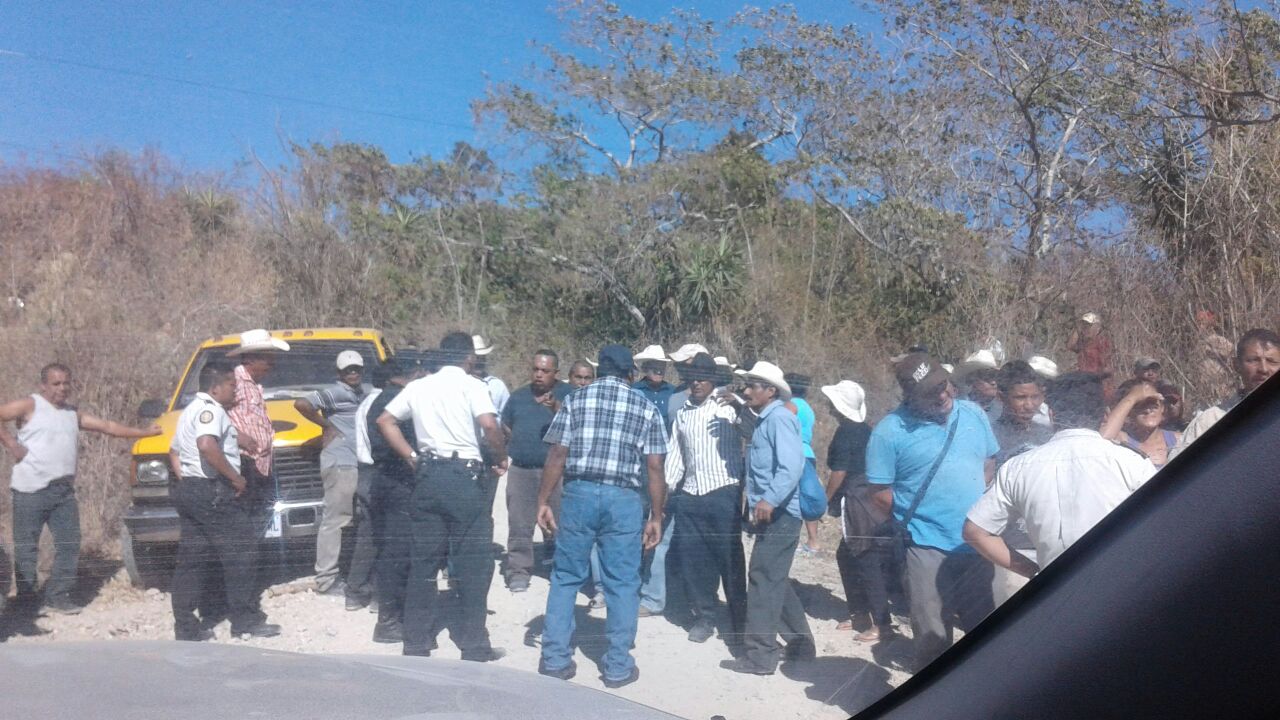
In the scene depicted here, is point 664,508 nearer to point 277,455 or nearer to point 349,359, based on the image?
point 349,359

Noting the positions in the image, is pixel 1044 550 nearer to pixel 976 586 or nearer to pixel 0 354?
pixel 976 586

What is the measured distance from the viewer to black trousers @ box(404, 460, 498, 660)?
15.8ft

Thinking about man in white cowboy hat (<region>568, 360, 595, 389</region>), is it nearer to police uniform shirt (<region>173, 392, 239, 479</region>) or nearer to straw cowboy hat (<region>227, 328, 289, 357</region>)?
straw cowboy hat (<region>227, 328, 289, 357</region>)

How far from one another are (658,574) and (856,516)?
50.1 inches

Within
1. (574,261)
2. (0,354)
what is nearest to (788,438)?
(574,261)

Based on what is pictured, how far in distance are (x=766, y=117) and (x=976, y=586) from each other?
251 centimetres

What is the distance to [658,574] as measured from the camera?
5.09m

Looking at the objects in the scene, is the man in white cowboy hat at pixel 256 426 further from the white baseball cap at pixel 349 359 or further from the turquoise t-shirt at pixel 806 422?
the turquoise t-shirt at pixel 806 422

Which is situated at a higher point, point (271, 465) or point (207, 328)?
point (207, 328)

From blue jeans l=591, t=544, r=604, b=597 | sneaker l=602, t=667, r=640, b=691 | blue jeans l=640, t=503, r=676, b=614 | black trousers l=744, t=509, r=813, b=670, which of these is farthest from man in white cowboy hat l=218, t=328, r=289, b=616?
black trousers l=744, t=509, r=813, b=670

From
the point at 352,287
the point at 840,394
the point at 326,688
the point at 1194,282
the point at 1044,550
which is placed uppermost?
the point at 352,287

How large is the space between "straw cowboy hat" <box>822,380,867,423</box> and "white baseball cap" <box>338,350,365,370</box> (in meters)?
2.35

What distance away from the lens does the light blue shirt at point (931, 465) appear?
343 centimetres

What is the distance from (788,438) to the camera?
190 inches
